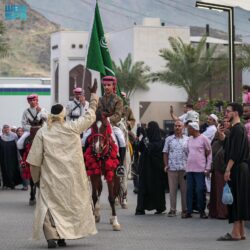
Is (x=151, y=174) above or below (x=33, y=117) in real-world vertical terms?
below

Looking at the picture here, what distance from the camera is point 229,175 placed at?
1411 centimetres

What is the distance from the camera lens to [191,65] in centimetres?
6219

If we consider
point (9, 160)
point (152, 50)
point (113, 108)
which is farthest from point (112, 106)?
point (152, 50)

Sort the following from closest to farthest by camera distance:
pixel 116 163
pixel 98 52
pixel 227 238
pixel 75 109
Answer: pixel 227 238
pixel 116 163
pixel 98 52
pixel 75 109

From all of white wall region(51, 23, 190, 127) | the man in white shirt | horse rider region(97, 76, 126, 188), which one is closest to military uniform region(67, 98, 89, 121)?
the man in white shirt

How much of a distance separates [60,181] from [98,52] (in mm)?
5952

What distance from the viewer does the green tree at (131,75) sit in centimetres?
7562

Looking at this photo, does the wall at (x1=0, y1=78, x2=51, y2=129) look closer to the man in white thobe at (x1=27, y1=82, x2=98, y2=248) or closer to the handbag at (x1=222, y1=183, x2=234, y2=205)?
the man in white thobe at (x1=27, y1=82, x2=98, y2=248)

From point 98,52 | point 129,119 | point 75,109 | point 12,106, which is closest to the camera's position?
point 98,52

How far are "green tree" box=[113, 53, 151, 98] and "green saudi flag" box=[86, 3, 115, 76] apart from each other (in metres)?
55.3

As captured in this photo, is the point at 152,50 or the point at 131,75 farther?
the point at 152,50

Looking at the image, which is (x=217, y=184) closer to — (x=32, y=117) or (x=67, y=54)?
(x=32, y=117)

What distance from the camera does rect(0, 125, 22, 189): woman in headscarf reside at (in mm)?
28844

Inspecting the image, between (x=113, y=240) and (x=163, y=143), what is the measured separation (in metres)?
5.48
